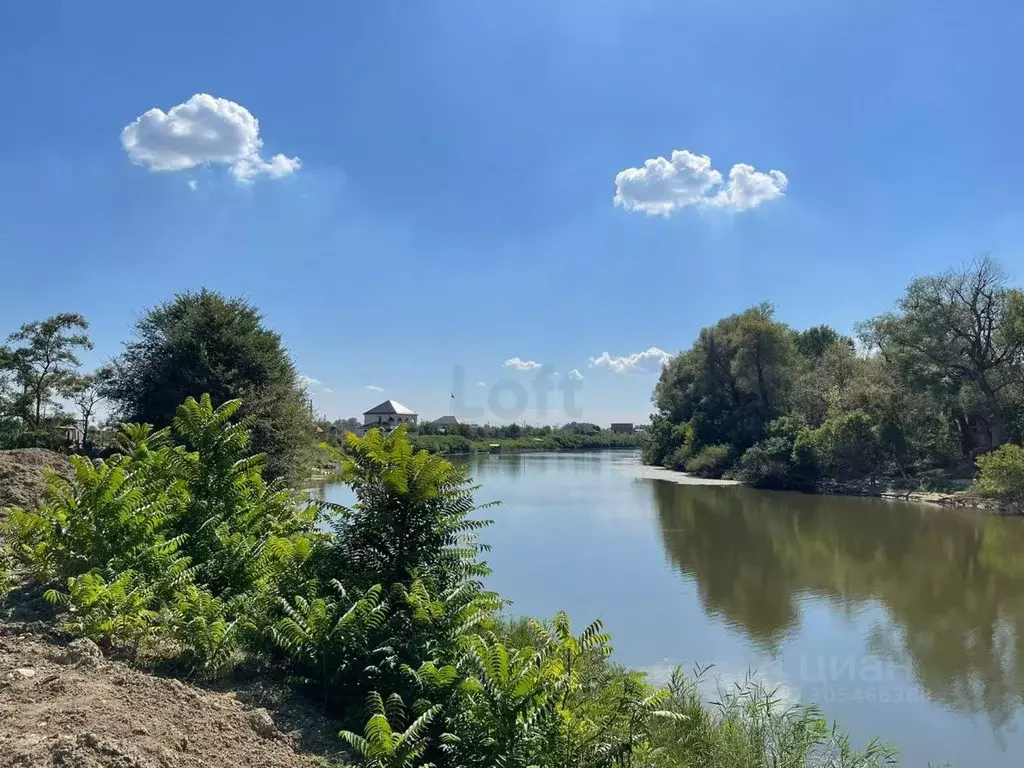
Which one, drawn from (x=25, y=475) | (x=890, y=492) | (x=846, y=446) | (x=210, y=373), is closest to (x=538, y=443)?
(x=846, y=446)

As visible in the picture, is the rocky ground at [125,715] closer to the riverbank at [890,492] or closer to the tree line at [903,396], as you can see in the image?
the riverbank at [890,492]

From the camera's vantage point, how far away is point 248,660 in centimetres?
481

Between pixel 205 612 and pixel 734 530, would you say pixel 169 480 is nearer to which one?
pixel 205 612

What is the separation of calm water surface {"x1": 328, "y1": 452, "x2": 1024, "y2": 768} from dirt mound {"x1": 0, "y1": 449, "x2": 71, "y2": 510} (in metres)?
7.29

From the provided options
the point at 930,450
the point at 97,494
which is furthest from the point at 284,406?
the point at 930,450

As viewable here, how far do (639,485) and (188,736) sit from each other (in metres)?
35.2

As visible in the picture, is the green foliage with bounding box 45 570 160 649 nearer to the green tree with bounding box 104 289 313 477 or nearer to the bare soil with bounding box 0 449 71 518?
the bare soil with bounding box 0 449 71 518

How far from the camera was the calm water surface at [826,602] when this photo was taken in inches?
292

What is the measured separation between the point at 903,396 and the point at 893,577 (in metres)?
21.2

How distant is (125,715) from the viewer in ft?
10.8

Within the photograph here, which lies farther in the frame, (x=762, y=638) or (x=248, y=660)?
(x=762, y=638)

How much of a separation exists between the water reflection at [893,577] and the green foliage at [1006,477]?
167cm

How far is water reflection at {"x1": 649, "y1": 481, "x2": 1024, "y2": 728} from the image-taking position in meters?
8.76

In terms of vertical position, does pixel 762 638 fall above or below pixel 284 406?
below
